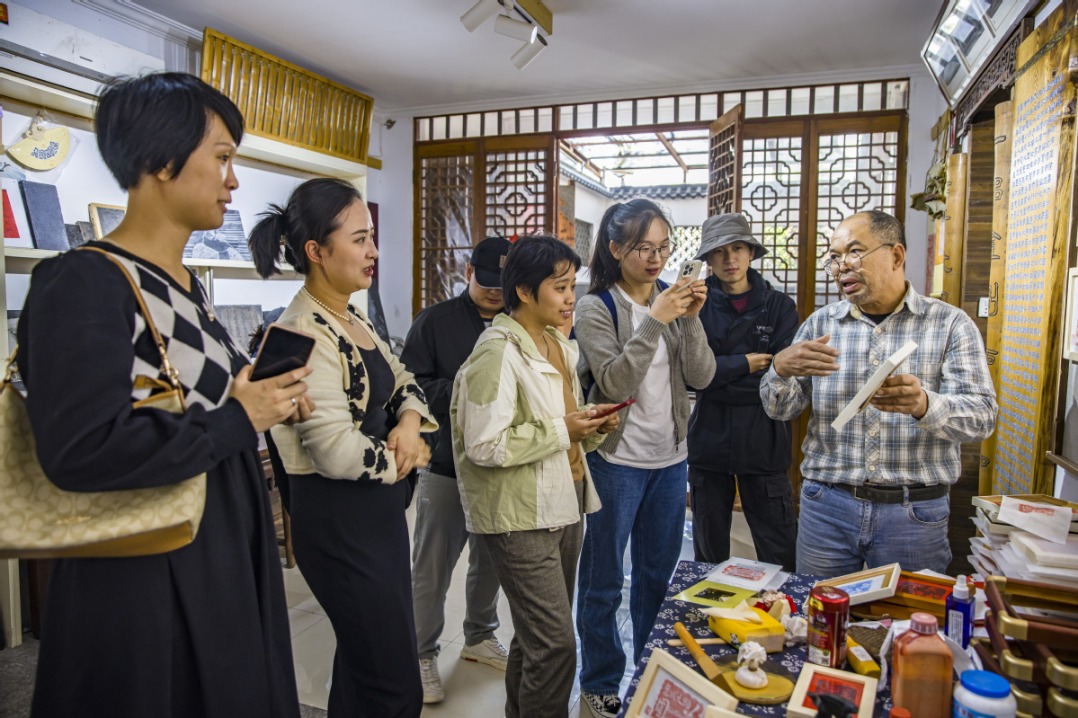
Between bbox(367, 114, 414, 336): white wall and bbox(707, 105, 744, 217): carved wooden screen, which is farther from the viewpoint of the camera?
bbox(367, 114, 414, 336): white wall

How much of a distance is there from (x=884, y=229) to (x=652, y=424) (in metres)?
0.81

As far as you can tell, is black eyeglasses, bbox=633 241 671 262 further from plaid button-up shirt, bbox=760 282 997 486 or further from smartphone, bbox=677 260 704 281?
plaid button-up shirt, bbox=760 282 997 486

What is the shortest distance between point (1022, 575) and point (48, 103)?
12.5 feet

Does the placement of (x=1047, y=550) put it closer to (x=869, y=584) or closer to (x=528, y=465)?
(x=869, y=584)

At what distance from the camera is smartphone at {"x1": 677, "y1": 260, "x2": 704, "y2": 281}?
2022 millimetres

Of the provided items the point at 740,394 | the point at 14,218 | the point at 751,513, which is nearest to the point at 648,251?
the point at 740,394

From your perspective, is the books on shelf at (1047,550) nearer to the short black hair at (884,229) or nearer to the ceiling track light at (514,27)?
the short black hair at (884,229)

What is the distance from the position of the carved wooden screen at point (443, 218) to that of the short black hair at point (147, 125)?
167 inches

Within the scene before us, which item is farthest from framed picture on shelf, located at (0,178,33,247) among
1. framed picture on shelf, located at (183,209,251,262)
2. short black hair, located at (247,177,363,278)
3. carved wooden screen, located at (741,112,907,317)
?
carved wooden screen, located at (741,112,907,317)

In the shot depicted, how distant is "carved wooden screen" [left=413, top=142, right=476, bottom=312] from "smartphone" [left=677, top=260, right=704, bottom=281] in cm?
339

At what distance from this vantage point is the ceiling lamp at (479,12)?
312 cm

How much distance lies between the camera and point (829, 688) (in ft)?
3.66

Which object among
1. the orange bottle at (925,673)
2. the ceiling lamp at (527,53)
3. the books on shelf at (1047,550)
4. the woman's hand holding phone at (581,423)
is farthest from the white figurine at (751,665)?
the ceiling lamp at (527,53)

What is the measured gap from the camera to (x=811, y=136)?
4457 mm
